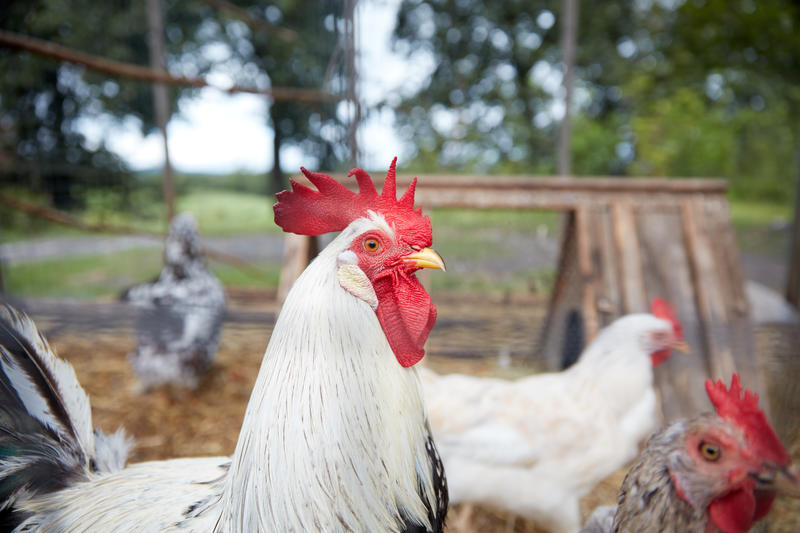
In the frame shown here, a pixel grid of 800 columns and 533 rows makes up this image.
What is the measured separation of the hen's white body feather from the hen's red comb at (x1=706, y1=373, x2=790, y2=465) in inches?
32.7

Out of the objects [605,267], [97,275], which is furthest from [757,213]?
[97,275]

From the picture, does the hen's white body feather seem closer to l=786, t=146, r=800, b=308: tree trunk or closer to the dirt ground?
the dirt ground

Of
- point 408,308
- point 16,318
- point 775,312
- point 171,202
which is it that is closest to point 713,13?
point 775,312

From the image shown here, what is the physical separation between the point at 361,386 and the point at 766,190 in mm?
11461

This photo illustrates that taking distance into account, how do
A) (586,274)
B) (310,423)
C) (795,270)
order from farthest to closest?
(795,270)
(586,274)
(310,423)

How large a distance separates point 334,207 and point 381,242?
0.16 m

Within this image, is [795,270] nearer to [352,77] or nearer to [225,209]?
[352,77]

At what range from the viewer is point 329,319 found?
1063 mm

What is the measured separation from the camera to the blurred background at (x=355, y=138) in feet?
10.7

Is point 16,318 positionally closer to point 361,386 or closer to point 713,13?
point 361,386

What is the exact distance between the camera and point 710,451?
119 centimetres

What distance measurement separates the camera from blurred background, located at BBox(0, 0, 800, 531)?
3268 millimetres

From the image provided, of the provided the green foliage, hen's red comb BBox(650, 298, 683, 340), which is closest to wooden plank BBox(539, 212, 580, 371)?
hen's red comb BBox(650, 298, 683, 340)

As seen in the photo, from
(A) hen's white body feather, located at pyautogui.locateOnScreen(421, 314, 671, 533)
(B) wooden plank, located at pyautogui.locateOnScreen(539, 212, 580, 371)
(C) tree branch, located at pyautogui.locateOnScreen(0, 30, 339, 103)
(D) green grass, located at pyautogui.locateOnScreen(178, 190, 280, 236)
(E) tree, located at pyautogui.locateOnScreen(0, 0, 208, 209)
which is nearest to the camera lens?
(A) hen's white body feather, located at pyautogui.locateOnScreen(421, 314, 671, 533)
